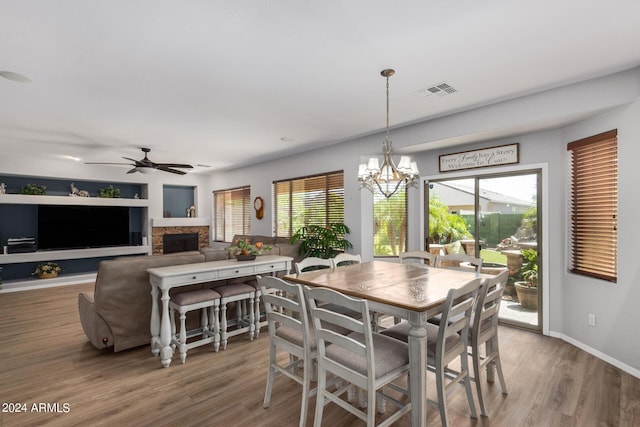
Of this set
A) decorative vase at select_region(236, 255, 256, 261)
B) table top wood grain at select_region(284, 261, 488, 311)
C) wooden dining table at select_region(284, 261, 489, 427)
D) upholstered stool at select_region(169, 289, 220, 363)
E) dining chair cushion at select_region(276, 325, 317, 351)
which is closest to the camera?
Result: wooden dining table at select_region(284, 261, 489, 427)

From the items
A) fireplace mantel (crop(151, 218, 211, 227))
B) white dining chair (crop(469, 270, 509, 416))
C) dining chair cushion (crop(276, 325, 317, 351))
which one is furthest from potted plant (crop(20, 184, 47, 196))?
white dining chair (crop(469, 270, 509, 416))

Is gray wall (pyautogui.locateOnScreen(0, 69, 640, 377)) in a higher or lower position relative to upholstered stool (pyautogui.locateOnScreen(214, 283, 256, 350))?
higher

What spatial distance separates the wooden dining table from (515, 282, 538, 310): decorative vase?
5.11 ft

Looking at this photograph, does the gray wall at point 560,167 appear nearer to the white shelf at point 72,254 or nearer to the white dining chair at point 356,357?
the white dining chair at point 356,357

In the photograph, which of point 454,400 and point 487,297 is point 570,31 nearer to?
point 487,297

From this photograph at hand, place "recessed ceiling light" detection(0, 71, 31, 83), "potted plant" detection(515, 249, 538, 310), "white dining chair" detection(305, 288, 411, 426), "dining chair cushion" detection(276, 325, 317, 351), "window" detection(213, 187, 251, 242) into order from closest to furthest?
"white dining chair" detection(305, 288, 411, 426) → "dining chair cushion" detection(276, 325, 317, 351) → "recessed ceiling light" detection(0, 71, 31, 83) → "potted plant" detection(515, 249, 538, 310) → "window" detection(213, 187, 251, 242)

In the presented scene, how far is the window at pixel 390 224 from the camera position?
4.93m

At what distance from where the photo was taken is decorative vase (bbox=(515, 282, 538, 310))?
3840 mm

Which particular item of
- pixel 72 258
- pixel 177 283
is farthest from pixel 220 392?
pixel 72 258

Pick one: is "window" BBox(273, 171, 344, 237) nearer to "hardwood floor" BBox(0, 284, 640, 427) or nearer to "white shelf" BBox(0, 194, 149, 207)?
"hardwood floor" BBox(0, 284, 640, 427)

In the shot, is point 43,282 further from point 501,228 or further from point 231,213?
point 501,228

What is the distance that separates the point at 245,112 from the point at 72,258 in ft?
19.0

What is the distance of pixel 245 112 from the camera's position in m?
3.77

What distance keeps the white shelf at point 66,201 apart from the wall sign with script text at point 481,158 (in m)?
6.91
